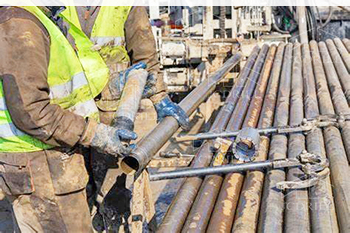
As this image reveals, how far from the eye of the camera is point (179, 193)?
2645 mm

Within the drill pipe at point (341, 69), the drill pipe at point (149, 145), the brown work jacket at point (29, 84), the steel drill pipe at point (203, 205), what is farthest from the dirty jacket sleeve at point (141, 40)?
the drill pipe at point (341, 69)

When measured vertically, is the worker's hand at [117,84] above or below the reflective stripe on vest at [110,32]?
below

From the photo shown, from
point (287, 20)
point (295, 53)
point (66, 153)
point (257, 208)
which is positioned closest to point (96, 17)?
point (66, 153)

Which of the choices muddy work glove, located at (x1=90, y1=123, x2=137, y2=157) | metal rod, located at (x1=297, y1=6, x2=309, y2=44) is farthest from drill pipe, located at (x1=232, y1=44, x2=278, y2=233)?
metal rod, located at (x1=297, y1=6, x2=309, y2=44)

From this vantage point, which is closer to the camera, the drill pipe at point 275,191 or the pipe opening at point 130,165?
the drill pipe at point 275,191

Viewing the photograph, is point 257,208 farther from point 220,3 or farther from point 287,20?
point 287,20

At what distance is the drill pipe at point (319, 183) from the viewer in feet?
7.05

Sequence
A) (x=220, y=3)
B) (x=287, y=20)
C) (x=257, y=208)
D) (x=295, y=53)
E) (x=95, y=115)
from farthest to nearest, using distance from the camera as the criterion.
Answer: (x=287, y=20)
(x=220, y=3)
(x=295, y=53)
(x=95, y=115)
(x=257, y=208)

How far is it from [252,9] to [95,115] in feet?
31.7

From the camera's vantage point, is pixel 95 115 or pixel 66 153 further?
pixel 95 115

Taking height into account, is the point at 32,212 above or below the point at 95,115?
below

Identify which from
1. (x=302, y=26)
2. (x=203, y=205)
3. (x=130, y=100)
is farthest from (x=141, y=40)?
(x=302, y=26)

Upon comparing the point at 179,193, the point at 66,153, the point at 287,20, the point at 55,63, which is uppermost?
the point at 55,63

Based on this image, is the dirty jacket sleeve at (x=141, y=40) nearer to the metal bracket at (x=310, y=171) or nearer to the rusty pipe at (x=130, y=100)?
the rusty pipe at (x=130, y=100)
